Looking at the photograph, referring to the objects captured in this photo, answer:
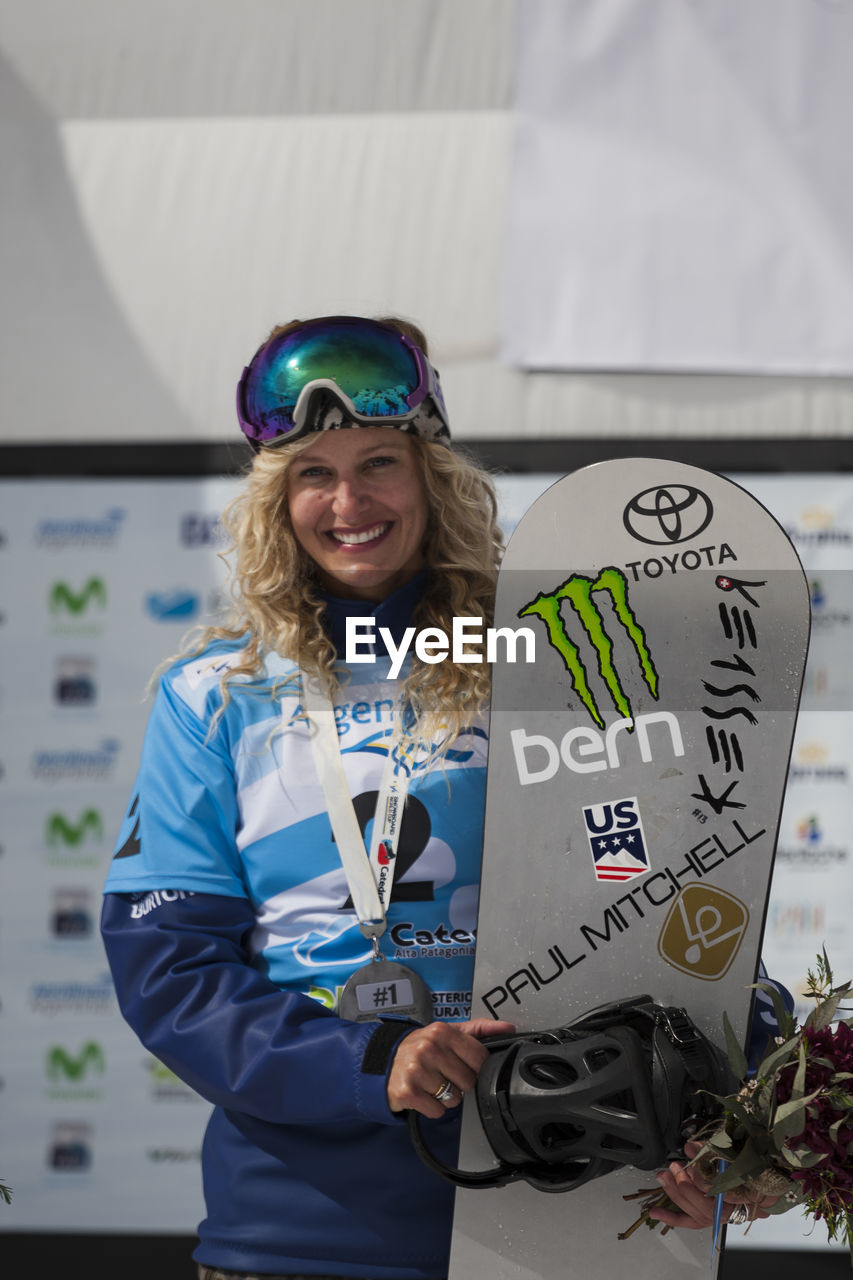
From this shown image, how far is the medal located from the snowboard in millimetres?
72

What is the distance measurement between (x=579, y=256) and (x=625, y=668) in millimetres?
2005

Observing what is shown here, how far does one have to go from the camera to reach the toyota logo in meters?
1.35

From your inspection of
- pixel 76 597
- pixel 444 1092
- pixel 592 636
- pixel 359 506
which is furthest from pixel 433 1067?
pixel 76 597

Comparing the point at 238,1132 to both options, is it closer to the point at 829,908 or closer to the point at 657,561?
the point at 657,561

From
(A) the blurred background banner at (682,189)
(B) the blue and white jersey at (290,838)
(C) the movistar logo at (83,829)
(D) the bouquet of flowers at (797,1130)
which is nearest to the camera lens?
(D) the bouquet of flowers at (797,1130)

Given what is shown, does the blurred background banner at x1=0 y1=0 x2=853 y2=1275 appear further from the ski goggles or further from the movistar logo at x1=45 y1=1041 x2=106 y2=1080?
the ski goggles

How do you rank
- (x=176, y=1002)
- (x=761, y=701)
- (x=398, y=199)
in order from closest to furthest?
(x=176, y=1002), (x=761, y=701), (x=398, y=199)

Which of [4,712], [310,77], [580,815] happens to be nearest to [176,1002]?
[580,815]

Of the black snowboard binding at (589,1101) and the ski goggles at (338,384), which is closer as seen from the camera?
the black snowboard binding at (589,1101)

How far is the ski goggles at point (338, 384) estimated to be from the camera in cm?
137

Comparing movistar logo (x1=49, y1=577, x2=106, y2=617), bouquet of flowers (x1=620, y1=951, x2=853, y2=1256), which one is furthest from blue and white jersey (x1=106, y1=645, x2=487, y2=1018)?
movistar logo (x1=49, y1=577, x2=106, y2=617)

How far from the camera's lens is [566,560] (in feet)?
4.44

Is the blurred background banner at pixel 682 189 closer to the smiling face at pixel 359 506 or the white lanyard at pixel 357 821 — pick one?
the smiling face at pixel 359 506

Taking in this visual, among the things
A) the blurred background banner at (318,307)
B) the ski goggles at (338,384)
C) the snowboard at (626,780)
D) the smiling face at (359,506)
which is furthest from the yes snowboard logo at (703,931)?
the blurred background banner at (318,307)
